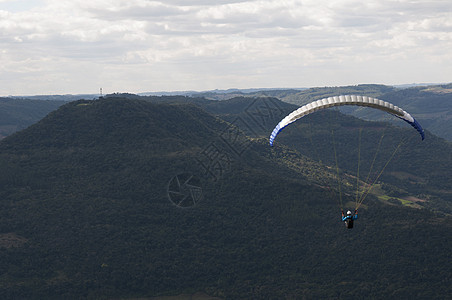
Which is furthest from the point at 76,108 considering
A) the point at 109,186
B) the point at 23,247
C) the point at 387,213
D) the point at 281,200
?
the point at 387,213

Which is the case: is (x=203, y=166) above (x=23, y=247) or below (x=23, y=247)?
above

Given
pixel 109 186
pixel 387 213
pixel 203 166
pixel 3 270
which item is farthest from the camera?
pixel 203 166

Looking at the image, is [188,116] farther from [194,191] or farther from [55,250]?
[55,250]

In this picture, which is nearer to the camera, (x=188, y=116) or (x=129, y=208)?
(x=129, y=208)

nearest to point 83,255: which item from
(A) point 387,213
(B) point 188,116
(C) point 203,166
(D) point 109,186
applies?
(D) point 109,186

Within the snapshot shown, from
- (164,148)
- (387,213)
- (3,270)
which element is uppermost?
(164,148)

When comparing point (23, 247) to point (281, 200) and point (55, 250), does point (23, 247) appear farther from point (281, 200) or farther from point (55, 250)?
point (281, 200)

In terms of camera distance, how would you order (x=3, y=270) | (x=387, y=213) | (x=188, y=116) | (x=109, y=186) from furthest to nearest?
(x=188, y=116) → (x=109, y=186) → (x=387, y=213) → (x=3, y=270)
